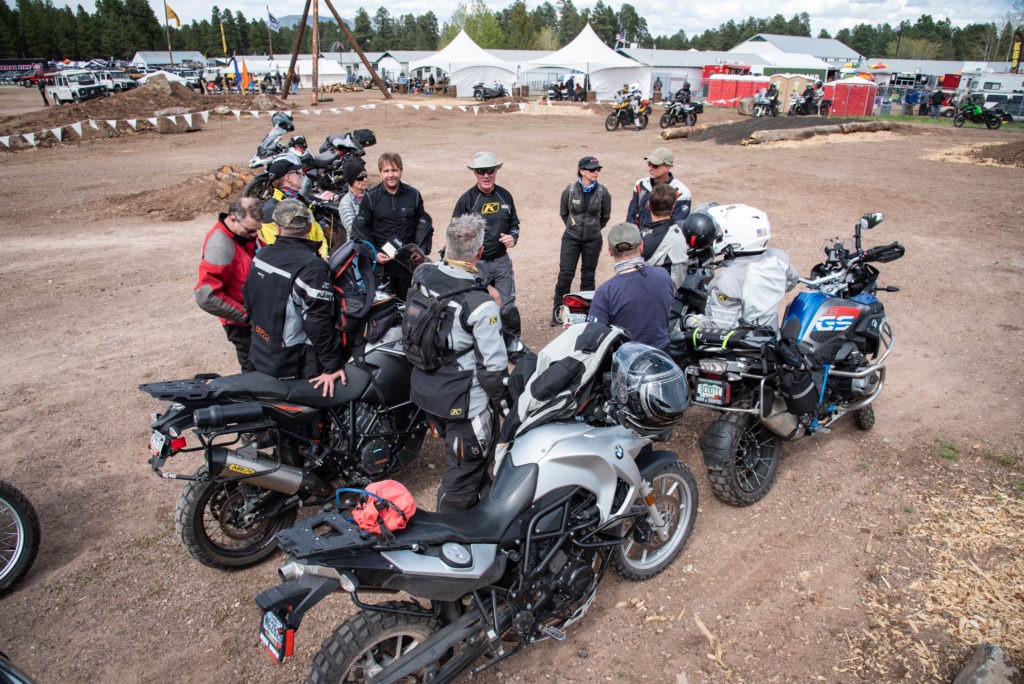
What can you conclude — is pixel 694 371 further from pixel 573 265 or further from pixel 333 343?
pixel 573 265

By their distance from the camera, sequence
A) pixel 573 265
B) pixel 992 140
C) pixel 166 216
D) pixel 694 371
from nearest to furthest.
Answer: pixel 694 371 < pixel 573 265 < pixel 166 216 < pixel 992 140

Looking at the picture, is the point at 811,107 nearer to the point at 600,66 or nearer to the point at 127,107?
the point at 600,66

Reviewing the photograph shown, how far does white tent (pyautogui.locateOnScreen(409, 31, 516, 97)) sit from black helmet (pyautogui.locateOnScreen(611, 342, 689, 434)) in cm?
4508

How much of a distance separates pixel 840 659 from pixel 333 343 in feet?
10.3

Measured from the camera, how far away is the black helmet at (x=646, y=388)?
2.86 meters

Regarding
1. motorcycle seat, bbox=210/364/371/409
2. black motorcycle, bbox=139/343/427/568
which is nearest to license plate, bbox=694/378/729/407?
black motorcycle, bbox=139/343/427/568

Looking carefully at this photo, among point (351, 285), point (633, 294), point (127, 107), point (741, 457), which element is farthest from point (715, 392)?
point (127, 107)

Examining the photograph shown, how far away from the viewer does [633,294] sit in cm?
386

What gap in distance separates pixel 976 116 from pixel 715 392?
3171 centimetres

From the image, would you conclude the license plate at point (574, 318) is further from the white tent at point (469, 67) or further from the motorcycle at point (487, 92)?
the white tent at point (469, 67)

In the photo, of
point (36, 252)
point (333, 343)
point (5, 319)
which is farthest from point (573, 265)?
point (36, 252)

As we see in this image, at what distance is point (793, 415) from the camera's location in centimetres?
425

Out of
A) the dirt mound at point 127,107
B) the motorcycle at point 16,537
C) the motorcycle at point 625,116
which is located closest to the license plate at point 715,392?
the motorcycle at point 16,537

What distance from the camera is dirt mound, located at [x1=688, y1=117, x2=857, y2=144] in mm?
21638
